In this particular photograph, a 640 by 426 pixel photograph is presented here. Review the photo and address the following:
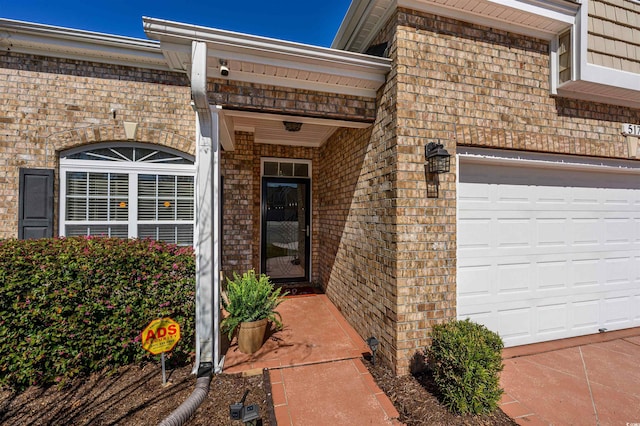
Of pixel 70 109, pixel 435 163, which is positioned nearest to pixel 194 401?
pixel 435 163

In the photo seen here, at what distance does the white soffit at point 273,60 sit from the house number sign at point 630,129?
3.40m

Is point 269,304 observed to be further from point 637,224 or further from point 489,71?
point 637,224

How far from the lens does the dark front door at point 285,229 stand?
5543 mm

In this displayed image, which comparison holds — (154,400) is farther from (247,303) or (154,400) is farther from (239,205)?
(239,205)

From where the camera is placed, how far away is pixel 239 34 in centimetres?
252

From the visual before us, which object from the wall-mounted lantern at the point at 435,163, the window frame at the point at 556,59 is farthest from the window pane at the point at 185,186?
the window frame at the point at 556,59

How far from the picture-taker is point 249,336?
9.86ft

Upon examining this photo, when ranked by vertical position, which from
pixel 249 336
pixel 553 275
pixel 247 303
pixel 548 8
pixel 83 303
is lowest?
pixel 249 336

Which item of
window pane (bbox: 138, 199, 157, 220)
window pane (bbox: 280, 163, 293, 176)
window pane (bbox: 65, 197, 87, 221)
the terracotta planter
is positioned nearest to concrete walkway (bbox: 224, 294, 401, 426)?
the terracotta planter

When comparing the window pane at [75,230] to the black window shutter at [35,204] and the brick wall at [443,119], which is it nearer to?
the black window shutter at [35,204]

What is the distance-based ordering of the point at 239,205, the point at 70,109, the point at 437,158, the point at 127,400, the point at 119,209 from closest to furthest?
1. the point at 127,400
2. the point at 437,158
3. the point at 70,109
4. the point at 119,209
5. the point at 239,205

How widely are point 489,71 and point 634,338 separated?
13.1 feet

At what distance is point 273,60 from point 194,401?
322 centimetres

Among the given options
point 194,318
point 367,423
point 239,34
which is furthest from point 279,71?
point 367,423
